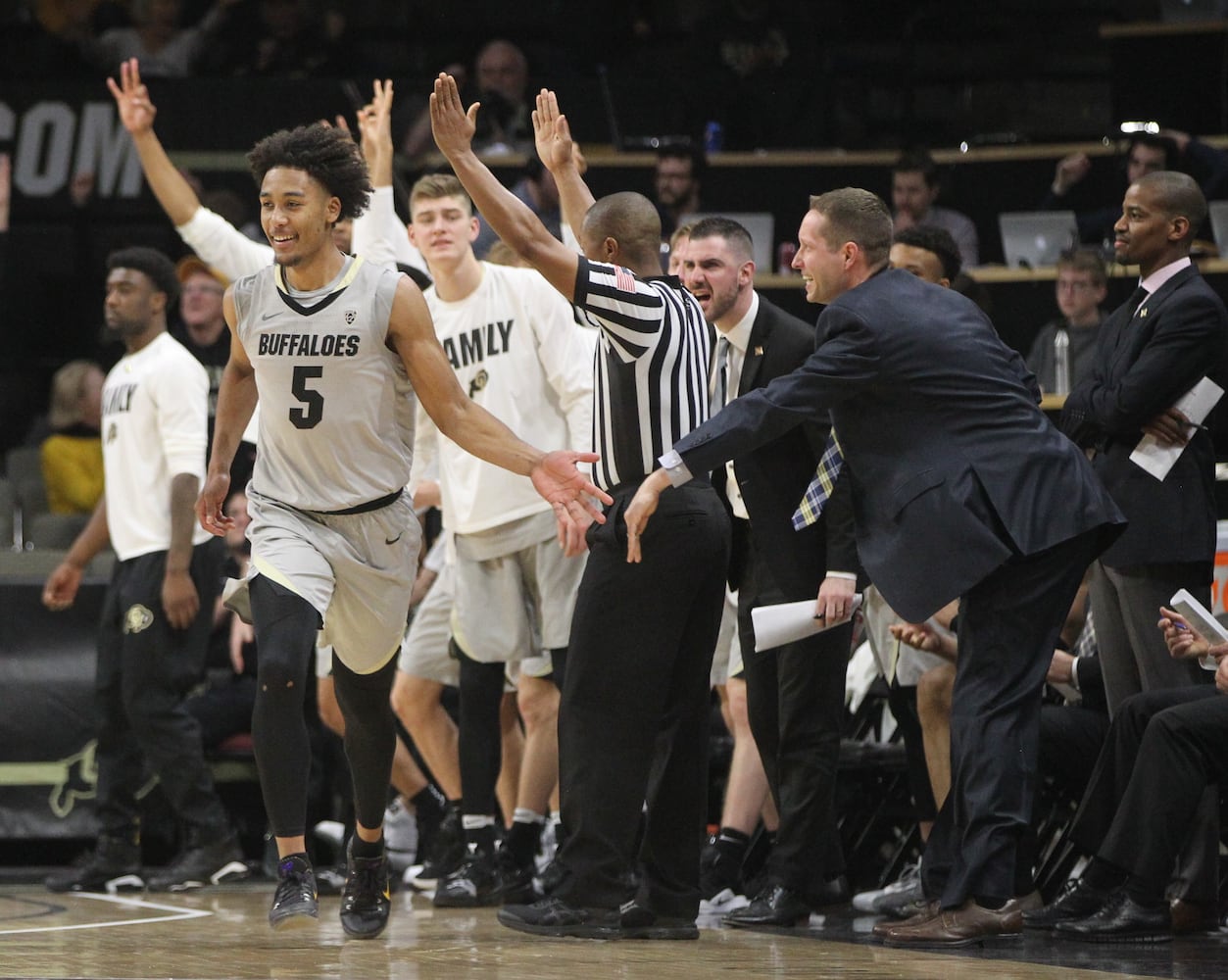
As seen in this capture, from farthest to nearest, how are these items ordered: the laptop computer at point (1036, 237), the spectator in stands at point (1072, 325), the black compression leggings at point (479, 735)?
the laptop computer at point (1036, 237) < the spectator in stands at point (1072, 325) < the black compression leggings at point (479, 735)

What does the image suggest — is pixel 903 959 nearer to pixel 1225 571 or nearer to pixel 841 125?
pixel 1225 571

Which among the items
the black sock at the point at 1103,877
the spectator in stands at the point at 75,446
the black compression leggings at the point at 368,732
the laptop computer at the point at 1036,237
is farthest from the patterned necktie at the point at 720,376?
the spectator in stands at the point at 75,446

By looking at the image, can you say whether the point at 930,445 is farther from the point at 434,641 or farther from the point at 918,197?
the point at 918,197

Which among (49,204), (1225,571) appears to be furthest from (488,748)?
(49,204)

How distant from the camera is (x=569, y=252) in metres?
4.49

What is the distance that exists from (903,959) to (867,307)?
1.58 metres

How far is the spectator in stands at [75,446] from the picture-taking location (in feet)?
30.1

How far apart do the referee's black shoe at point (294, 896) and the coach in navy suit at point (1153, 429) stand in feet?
7.80

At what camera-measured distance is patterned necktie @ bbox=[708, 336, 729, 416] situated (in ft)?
18.2

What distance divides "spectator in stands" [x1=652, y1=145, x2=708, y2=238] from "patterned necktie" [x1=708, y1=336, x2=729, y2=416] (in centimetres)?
341

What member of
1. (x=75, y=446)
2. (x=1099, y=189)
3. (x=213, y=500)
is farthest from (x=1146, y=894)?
(x=75, y=446)

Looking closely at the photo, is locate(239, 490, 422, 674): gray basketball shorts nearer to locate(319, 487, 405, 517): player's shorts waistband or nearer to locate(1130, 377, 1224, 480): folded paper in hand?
locate(319, 487, 405, 517): player's shorts waistband

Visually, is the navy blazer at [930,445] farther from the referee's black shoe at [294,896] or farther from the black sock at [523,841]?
the black sock at [523,841]

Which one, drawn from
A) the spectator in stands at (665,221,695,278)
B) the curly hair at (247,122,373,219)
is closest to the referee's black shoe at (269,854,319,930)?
the curly hair at (247,122,373,219)
